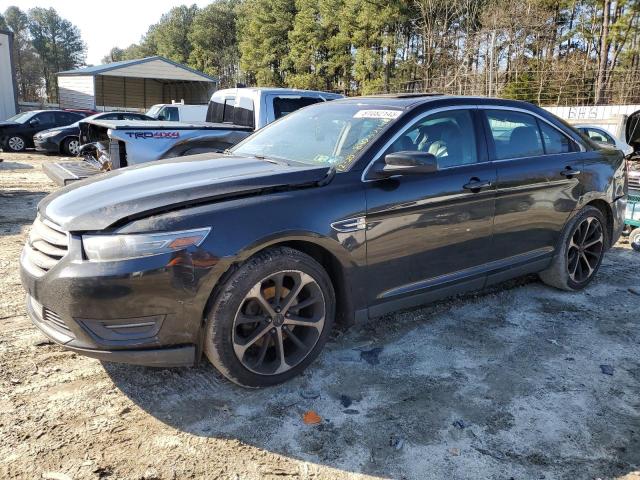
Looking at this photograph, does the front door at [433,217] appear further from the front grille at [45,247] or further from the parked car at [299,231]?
the front grille at [45,247]

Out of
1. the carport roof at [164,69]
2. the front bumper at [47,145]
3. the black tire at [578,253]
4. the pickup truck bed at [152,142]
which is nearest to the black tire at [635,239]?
the black tire at [578,253]

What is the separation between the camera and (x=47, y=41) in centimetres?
7175

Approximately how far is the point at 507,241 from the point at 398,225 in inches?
47.3

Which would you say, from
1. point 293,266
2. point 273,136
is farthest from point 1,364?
point 273,136

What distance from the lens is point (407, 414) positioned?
284cm

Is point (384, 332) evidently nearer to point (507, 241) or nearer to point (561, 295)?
point (507, 241)

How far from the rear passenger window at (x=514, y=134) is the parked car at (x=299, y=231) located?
1 cm

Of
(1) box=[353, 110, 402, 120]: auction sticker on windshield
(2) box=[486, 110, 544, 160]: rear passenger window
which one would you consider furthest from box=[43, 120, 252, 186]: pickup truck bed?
(2) box=[486, 110, 544, 160]: rear passenger window

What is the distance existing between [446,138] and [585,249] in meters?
2.05

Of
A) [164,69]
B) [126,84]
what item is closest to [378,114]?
[164,69]

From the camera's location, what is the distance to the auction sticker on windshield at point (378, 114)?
11.6ft

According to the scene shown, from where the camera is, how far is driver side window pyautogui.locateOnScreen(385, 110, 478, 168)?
3602 mm

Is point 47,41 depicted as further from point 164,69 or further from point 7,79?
point 7,79

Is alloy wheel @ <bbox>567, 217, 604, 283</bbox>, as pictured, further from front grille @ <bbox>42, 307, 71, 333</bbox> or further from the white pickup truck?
the white pickup truck
